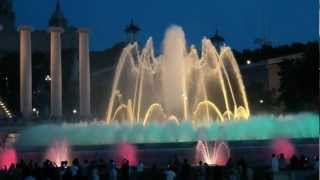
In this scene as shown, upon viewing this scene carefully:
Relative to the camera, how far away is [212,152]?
3111 cm

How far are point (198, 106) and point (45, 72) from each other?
5878 cm

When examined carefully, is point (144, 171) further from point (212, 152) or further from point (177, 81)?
point (177, 81)

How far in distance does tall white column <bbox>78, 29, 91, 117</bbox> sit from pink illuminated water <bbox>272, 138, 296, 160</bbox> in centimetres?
3647

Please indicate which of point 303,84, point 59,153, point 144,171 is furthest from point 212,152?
point 303,84

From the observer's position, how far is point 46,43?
139375mm

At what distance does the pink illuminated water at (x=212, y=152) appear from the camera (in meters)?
31.0

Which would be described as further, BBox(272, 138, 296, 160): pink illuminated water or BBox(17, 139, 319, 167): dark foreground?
BBox(272, 138, 296, 160): pink illuminated water

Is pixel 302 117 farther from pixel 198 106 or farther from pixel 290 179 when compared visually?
pixel 290 179

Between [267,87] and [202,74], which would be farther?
[267,87]

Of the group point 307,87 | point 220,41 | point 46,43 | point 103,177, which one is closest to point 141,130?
point 103,177

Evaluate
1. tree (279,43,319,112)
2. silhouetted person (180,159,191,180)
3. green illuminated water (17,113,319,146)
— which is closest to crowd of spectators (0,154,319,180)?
silhouetted person (180,159,191,180)

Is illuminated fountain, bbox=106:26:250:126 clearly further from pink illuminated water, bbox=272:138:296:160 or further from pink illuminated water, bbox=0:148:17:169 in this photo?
pink illuminated water, bbox=272:138:296:160

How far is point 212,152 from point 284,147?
2.90m

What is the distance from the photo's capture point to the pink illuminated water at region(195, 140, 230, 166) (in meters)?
31.0
